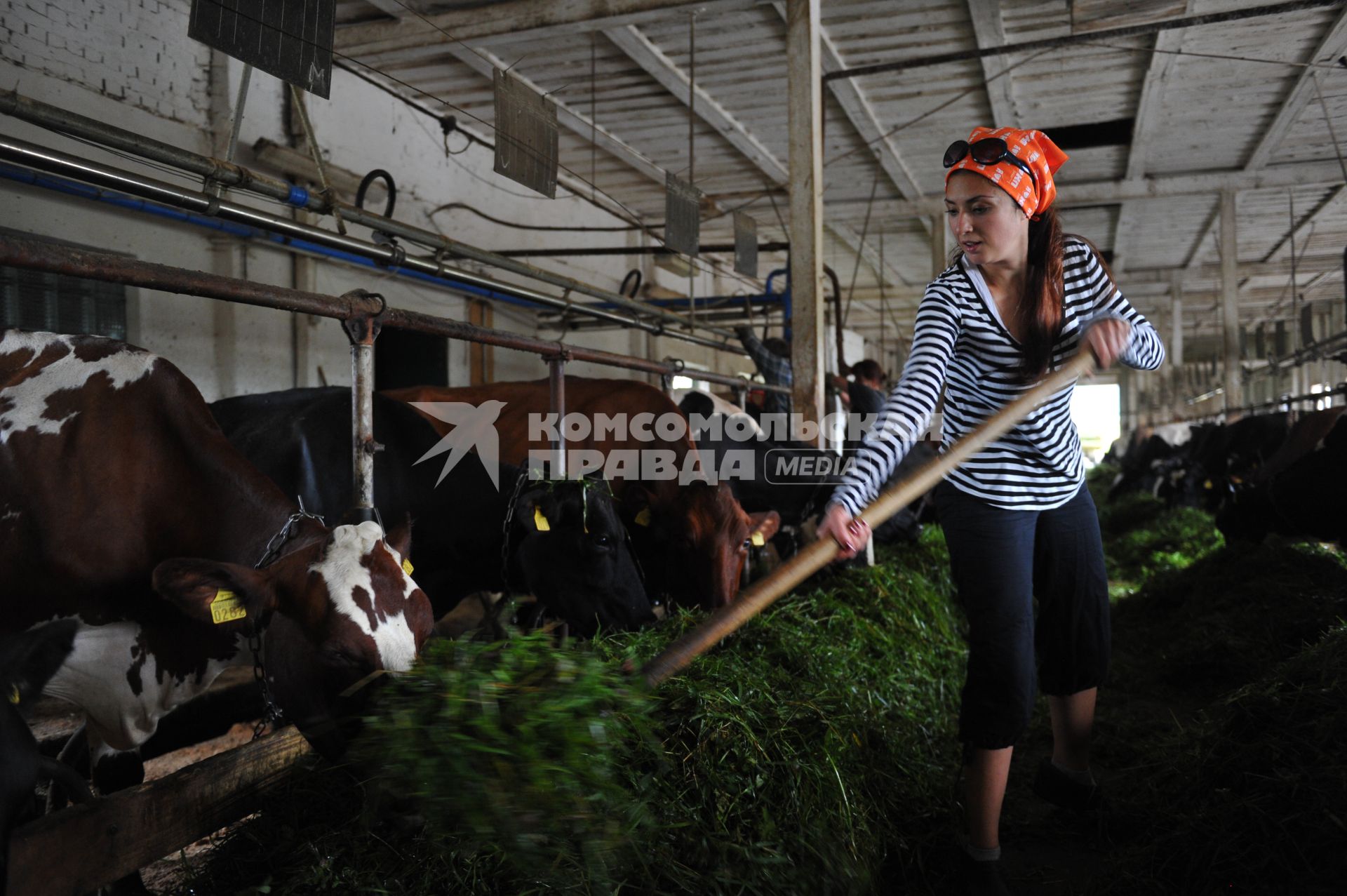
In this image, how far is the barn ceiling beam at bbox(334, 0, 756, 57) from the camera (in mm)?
5555

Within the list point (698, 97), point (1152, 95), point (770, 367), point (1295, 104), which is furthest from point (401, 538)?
point (1295, 104)

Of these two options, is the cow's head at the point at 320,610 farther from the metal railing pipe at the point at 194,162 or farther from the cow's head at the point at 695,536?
the cow's head at the point at 695,536

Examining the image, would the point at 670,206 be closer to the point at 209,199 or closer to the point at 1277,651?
the point at 209,199

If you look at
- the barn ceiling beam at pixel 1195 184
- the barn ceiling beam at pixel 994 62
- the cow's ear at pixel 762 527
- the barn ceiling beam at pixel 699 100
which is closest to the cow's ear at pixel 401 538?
the cow's ear at pixel 762 527

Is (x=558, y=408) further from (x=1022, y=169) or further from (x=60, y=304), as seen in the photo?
(x=60, y=304)

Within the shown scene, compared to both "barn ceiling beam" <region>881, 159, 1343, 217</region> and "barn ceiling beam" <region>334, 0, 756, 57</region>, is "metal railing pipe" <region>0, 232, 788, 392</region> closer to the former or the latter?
"barn ceiling beam" <region>334, 0, 756, 57</region>

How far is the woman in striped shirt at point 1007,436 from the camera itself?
2.35 meters

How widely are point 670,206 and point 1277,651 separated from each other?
478 centimetres

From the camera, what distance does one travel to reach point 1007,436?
249 cm

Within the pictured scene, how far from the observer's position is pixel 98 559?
2.47m

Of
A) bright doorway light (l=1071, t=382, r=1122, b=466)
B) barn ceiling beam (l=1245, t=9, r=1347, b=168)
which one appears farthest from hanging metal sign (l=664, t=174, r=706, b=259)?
bright doorway light (l=1071, t=382, r=1122, b=466)

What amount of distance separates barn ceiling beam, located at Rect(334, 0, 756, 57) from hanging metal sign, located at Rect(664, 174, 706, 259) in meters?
1.33

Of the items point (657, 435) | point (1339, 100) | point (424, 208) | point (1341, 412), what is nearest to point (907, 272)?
point (1339, 100)

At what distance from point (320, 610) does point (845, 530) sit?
4.29 ft
